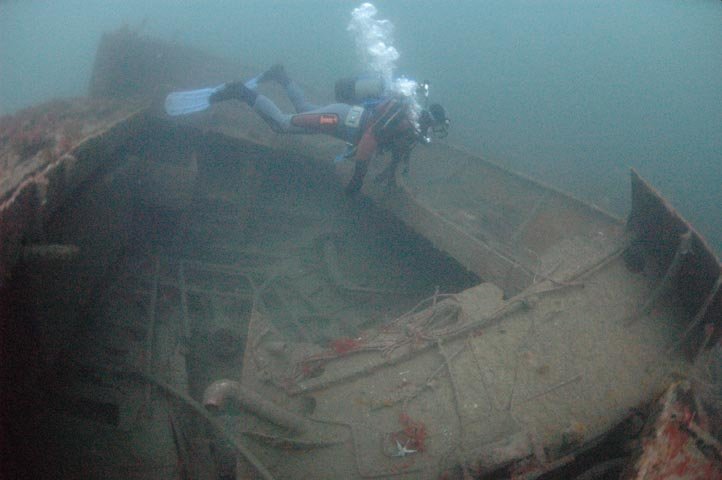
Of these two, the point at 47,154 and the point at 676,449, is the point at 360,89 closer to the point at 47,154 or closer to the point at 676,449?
the point at 47,154

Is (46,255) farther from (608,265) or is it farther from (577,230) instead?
(577,230)

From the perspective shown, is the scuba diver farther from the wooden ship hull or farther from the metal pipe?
the metal pipe

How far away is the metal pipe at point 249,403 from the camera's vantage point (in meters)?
2.94

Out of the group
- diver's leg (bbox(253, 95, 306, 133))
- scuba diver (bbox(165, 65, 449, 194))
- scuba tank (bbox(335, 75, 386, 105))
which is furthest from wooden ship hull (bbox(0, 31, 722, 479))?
diver's leg (bbox(253, 95, 306, 133))

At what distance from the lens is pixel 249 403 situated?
3.24 m

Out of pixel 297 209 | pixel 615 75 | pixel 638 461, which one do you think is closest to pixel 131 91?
pixel 297 209

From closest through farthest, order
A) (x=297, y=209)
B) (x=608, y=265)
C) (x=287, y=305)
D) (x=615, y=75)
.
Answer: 1. (x=608, y=265)
2. (x=287, y=305)
3. (x=297, y=209)
4. (x=615, y=75)

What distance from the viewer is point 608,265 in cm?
470

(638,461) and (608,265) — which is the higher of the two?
(608,265)

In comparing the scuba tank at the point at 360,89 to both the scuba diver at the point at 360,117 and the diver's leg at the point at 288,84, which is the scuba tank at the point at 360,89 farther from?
the diver's leg at the point at 288,84

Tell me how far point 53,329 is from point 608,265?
19.7 ft

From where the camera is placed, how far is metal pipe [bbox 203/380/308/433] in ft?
9.63

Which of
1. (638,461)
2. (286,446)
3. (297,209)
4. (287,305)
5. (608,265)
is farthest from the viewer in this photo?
(297,209)

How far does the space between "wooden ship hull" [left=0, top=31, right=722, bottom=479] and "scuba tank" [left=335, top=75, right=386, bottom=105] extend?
1496mm
